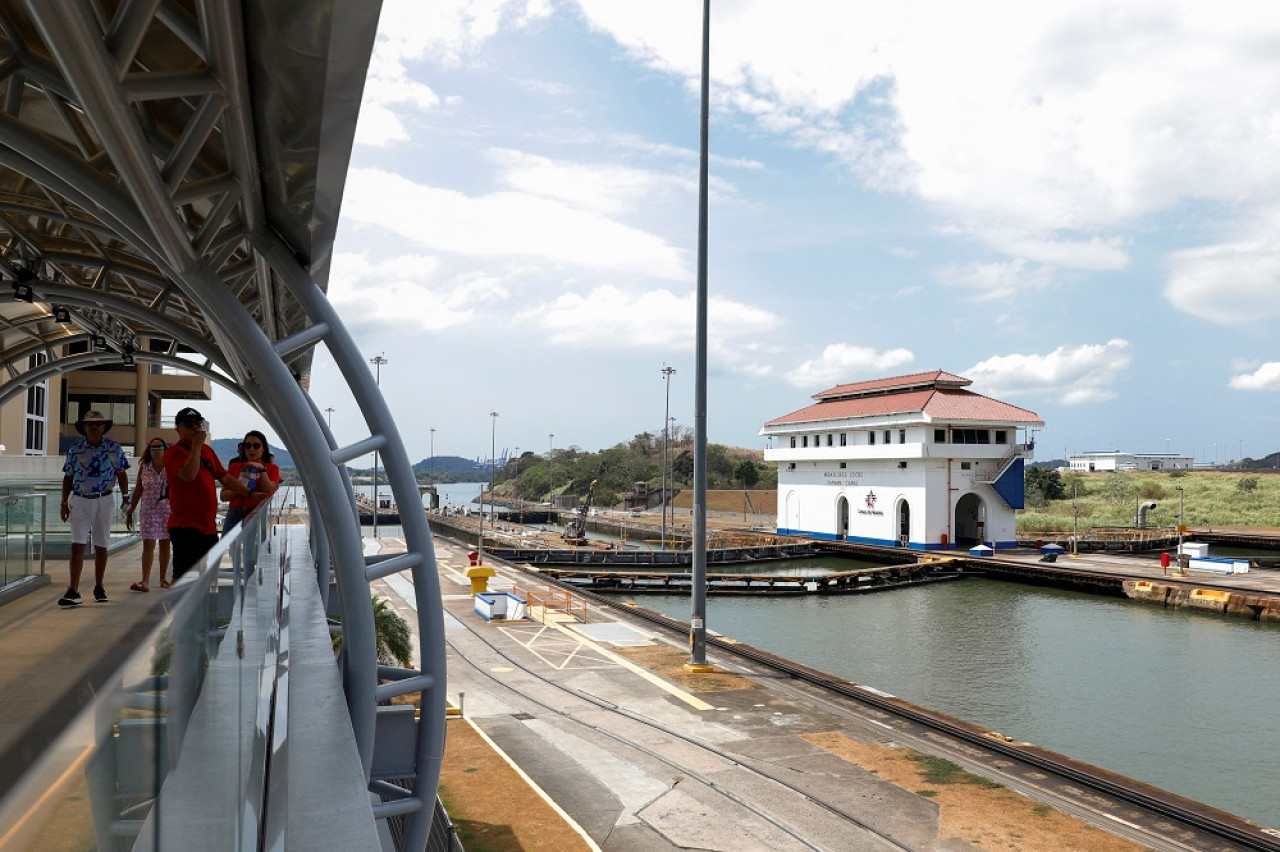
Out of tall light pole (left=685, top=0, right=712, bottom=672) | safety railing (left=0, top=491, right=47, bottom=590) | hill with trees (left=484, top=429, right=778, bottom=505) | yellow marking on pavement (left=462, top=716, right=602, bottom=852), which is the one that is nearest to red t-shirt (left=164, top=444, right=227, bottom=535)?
safety railing (left=0, top=491, right=47, bottom=590)

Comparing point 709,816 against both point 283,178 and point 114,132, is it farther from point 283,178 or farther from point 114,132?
point 114,132

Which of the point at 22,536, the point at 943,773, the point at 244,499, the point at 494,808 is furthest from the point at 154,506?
the point at 943,773

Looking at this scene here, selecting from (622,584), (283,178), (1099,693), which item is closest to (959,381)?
(622,584)

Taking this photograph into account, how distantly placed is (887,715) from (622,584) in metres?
27.4

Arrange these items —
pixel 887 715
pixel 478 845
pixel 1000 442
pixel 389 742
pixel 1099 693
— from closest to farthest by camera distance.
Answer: pixel 389 742, pixel 478 845, pixel 887 715, pixel 1099 693, pixel 1000 442

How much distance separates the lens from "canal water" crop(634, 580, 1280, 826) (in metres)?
19.2

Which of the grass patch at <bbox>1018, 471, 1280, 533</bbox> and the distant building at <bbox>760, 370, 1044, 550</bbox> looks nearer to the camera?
the distant building at <bbox>760, 370, 1044, 550</bbox>

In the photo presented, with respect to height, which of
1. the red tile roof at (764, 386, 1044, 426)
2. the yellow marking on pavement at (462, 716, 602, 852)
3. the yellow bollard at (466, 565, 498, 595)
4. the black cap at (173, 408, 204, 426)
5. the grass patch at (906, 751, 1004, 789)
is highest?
the red tile roof at (764, 386, 1044, 426)

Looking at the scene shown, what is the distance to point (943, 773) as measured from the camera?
565 inches

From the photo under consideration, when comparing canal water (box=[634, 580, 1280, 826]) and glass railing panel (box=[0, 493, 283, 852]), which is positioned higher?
glass railing panel (box=[0, 493, 283, 852])

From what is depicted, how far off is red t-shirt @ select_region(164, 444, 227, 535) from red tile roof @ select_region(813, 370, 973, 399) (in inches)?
2120

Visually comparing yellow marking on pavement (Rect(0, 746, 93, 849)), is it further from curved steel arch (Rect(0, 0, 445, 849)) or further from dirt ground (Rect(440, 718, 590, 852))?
dirt ground (Rect(440, 718, 590, 852))

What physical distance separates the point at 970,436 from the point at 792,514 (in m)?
14.4

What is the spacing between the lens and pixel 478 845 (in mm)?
10914
